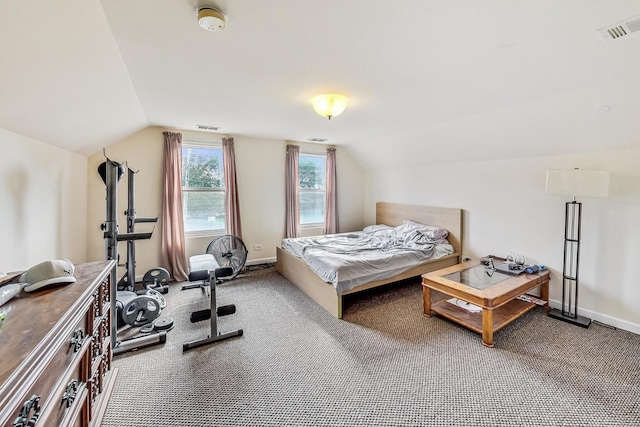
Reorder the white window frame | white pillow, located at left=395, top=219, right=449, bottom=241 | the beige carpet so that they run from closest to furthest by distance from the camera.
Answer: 1. the beige carpet
2. white pillow, located at left=395, top=219, right=449, bottom=241
3. the white window frame

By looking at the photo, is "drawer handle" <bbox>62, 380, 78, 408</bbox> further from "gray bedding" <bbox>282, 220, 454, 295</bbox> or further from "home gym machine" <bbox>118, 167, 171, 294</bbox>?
"gray bedding" <bbox>282, 220, 454, 295</bbox>

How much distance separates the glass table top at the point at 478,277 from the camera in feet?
9.02

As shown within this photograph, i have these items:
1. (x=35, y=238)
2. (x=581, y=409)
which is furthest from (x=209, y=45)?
(x=581, y=409)

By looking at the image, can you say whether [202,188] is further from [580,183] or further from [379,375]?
[580,183]

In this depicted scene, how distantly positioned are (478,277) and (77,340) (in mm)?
3291

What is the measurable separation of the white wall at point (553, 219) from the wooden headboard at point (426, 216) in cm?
11

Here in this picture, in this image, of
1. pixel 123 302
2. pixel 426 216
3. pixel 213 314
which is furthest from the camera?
pixel 426 216

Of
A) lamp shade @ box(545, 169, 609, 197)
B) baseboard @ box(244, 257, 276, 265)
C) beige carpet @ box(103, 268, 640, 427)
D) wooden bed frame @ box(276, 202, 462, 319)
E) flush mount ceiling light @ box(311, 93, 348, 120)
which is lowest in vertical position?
beige carpet @ box(103, 268, 640, 427)

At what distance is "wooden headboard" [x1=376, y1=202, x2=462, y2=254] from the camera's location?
413 cm

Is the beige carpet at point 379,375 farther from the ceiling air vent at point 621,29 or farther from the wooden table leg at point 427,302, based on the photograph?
the ceiling air vent at point 621,29

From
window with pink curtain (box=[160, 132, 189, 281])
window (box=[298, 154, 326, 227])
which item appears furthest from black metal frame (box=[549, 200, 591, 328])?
window with pink curtain (box=[160, 132, 189, 281])

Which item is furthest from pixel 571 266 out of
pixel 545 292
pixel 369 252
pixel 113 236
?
pixel 113 236

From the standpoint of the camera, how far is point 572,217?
2.96 meters

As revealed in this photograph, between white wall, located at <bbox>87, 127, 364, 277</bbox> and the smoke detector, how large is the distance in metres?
3.10
